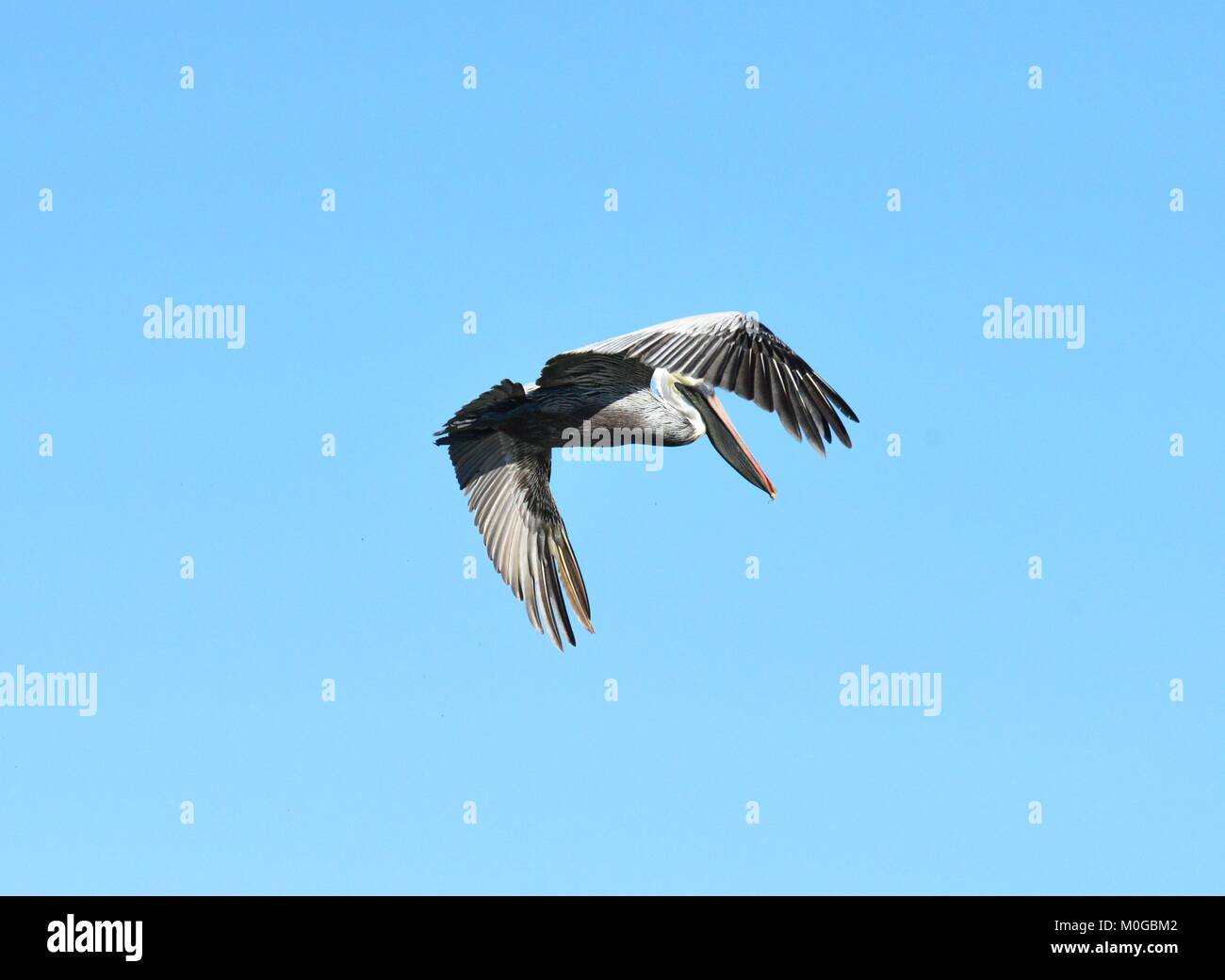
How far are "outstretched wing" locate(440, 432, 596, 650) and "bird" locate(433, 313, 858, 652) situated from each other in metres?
0.01

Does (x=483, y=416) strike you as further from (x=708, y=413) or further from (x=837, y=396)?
(x=837, y=396)

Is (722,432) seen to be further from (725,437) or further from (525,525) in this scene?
(525,525)

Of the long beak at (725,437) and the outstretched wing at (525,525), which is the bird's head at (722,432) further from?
the outstretched wing at (525,525)

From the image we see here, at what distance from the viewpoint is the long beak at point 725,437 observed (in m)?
16.8

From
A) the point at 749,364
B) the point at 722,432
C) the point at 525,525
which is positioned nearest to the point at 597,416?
the point at 722,432

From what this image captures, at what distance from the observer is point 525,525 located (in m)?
17.7

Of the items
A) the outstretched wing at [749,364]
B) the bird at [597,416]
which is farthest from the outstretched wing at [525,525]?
the outstretched wing at [749,364]

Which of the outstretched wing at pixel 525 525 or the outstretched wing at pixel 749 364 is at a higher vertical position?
the outstretched wing at pixel 749 364

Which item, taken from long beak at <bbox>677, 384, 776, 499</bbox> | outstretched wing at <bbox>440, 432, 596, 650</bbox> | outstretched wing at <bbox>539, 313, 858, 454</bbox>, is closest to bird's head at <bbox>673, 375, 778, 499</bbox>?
long beak at <bbox>677, 384, 776, 499</bbox>

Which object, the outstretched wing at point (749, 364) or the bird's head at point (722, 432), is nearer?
the outstretched wing at point (749, 364)

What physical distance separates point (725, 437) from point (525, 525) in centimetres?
267

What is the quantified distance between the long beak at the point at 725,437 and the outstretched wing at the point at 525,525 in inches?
72.9
